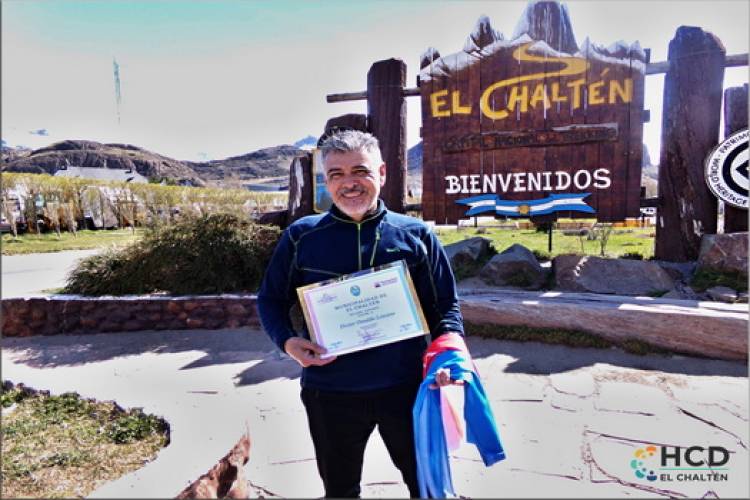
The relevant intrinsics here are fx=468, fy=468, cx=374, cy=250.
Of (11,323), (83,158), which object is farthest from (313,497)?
(83,158)

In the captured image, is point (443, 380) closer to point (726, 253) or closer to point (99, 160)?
point (726, 253)

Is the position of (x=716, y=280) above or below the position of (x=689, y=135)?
below

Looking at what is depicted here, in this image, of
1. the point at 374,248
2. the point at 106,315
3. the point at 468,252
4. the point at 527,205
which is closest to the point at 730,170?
the point at 527,205

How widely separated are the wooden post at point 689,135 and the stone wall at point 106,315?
5029 millimetres

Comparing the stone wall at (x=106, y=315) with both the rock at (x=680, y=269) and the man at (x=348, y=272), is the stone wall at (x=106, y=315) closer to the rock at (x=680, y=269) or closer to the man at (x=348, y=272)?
the man at (x=348, y=272)

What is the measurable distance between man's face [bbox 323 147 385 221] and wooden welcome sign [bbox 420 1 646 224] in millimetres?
4303

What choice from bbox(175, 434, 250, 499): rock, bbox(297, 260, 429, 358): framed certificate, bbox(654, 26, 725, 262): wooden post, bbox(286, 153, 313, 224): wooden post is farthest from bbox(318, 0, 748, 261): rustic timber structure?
bbox(175, 434, 250, 499): rock

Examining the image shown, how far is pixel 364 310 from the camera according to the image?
1749 mm

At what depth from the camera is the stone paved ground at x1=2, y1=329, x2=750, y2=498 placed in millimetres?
2338

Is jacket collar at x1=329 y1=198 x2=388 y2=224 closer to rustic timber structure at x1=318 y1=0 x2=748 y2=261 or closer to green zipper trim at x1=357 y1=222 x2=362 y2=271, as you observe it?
green zipper trim at x1=357 y1=222 x2=362 y2=271

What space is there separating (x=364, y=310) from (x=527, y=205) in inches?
174

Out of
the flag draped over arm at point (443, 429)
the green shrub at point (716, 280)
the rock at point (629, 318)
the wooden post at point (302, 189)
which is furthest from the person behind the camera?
the wooden post at point (302, 189)

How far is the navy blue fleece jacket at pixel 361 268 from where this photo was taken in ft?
5.90

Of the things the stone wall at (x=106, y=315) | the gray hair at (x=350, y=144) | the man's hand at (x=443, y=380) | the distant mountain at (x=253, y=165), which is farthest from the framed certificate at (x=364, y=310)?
the distant mountain at (x=253, y=165)
